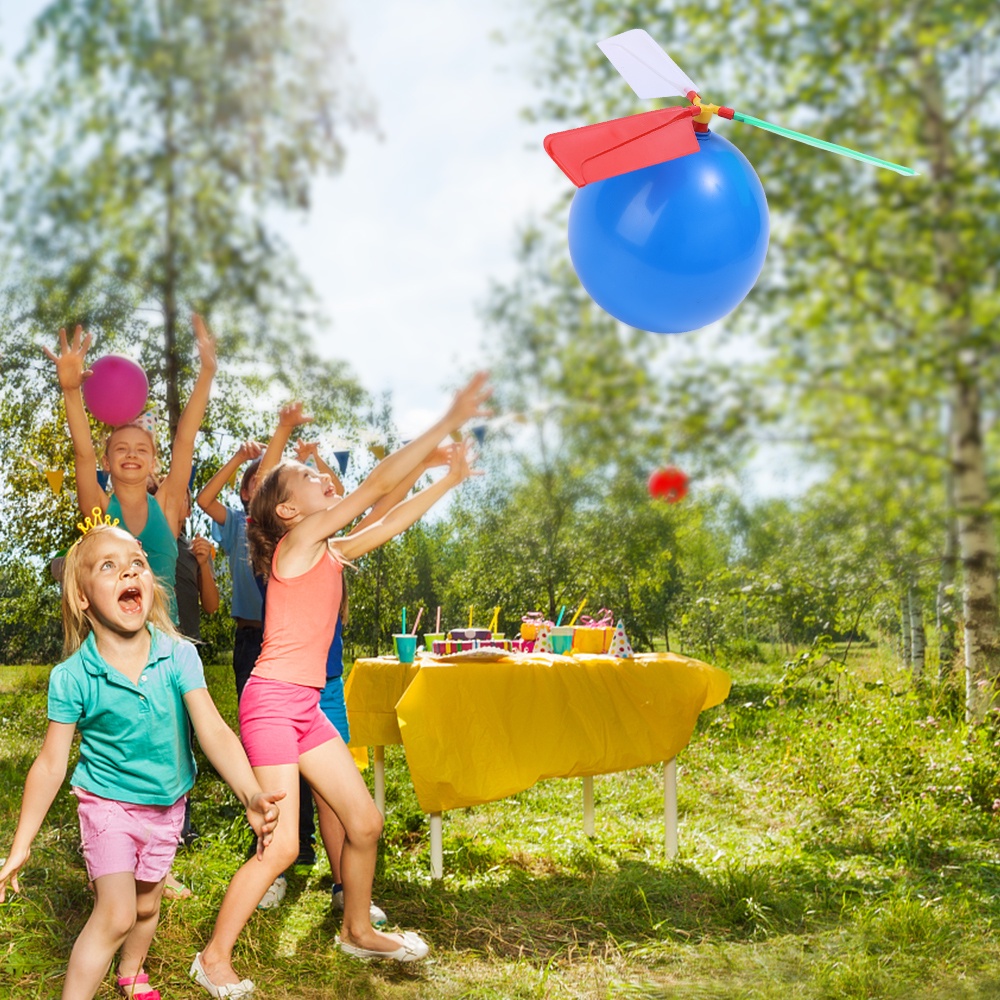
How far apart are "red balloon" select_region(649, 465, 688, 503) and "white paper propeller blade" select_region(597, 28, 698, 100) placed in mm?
4258

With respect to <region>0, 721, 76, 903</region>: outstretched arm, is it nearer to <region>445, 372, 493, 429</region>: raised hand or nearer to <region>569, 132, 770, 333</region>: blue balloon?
<region>445, 372, 493, 429</region>: raised hand

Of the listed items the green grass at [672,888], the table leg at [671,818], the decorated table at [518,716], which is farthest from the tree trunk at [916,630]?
the table leg at [671,818]

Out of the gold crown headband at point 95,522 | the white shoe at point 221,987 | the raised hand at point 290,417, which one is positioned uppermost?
the raised hand at point 290,417

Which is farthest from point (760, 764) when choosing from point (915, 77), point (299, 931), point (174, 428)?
point (915, 77)

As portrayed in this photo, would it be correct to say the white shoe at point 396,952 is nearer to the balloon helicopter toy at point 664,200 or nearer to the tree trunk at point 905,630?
the balloon helicopter toy at point 664,200

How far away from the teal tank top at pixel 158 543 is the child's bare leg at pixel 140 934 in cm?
77

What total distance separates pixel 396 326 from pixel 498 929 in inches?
185

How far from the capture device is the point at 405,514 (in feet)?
6.53

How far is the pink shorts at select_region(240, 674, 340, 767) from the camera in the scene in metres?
1.88

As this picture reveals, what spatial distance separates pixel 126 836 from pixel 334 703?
2.60 feet

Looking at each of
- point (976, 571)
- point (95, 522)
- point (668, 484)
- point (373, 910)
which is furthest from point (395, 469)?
point (668, 484)

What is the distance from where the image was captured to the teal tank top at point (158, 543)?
7.52ft

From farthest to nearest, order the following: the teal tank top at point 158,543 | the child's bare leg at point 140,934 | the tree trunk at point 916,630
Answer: the tree trunk at point 916,630 < the teal tank top at point 158,543 < the child's bare leg at point 140,934

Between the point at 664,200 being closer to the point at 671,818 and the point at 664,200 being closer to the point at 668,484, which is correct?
the point at 671,818
